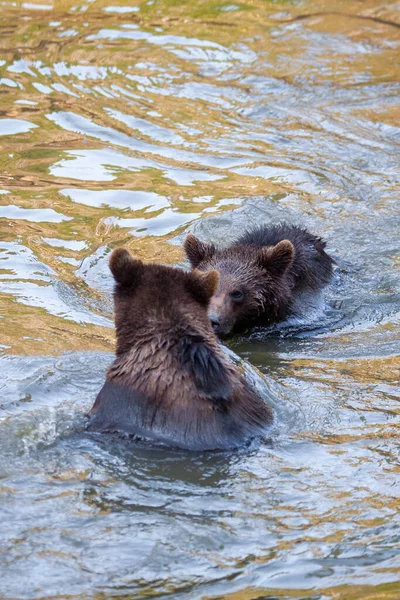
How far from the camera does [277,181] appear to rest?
601 inches

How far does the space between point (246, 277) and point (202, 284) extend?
4.03 m

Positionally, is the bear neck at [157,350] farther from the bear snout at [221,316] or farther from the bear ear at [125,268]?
the bear snout at [221,316]

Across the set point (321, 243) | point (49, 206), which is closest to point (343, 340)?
point (321, 243)

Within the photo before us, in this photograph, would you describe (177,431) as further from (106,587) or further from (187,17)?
(187,17)

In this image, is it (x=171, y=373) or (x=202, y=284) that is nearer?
(x=171, y=373)

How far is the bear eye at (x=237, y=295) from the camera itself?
10992 millimetres

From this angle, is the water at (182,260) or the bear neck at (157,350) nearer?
the water at (182,260)

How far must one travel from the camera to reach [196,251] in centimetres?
1134

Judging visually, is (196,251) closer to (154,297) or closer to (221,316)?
(221,316)

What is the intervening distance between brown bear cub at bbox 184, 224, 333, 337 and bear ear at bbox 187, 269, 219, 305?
10.8ft

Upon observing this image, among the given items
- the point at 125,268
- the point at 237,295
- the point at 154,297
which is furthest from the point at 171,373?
the point at 237,295

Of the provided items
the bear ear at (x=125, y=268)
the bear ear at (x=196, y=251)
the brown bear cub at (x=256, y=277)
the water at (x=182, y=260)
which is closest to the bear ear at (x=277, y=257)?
the brown bear cub at (x=256, y=277)

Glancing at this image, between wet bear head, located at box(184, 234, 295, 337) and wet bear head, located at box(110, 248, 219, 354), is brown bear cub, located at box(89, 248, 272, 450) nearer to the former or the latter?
wet bear head, located at box(110, 248, 219, 354)

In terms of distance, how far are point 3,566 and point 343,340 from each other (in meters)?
5.83
